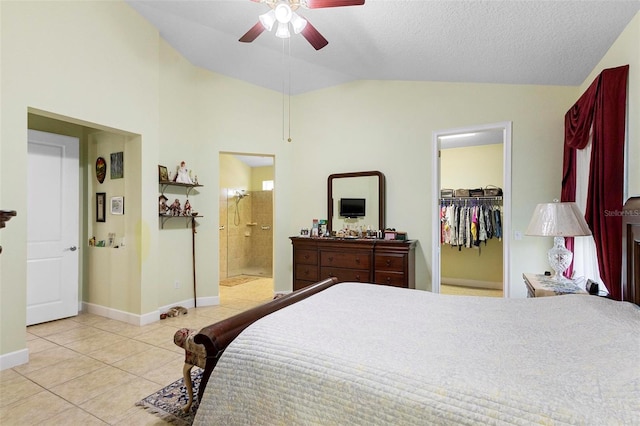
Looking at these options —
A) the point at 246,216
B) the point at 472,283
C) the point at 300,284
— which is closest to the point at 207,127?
the point at 300,284

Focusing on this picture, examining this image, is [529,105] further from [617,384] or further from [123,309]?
[123,309]

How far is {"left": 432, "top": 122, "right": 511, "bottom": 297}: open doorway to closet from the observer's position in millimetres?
5062

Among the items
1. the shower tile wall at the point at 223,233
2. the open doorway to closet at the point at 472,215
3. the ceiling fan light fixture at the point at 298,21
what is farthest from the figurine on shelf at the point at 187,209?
the open doorway to closet at the point at 472,215

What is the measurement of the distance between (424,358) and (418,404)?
20 cm

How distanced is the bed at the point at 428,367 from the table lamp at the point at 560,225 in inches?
33.3

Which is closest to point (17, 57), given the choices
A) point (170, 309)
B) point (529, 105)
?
point (170, 309)

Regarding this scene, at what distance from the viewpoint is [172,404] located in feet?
6.83

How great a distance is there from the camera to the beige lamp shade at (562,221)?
92.3 inches

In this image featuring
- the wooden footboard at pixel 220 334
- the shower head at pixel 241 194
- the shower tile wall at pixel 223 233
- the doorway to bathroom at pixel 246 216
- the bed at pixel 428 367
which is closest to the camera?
the bed at pixel 428 367

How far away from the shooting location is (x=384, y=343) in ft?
4.06

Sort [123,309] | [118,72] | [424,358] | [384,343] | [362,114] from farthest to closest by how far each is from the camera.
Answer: [362,114], [123,309], [118,72], [384,343], [424,358]

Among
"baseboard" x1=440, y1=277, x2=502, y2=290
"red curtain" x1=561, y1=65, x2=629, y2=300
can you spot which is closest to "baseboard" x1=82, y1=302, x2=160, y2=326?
"red curtain" x1=561, y1=65, x2=629, y2=300

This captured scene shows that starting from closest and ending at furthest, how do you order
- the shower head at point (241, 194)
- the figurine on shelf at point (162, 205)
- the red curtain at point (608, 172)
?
the red curtain at point (608, 172) < the figurine on shelf at point (162, 205) < the shower head at point (241, 194)

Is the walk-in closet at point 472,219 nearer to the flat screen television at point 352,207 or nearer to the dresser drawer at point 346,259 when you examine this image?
the flat screen television at point 352,207
